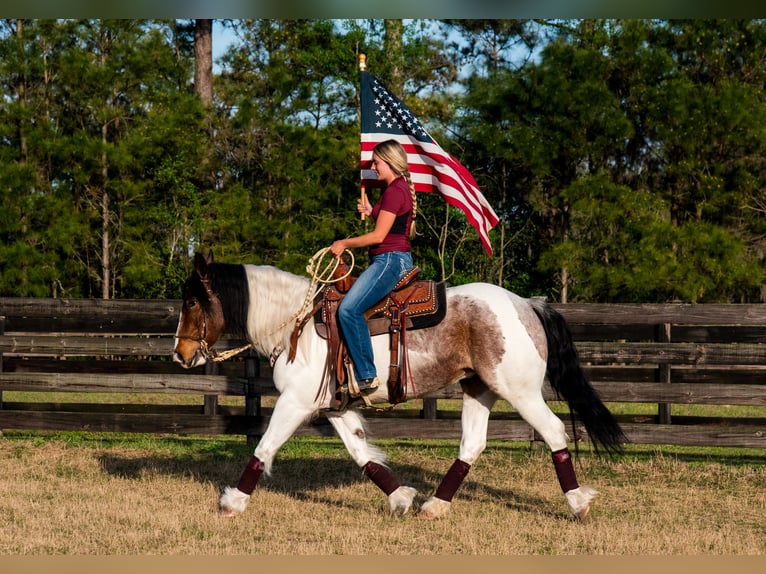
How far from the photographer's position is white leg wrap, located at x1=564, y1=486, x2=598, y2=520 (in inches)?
260

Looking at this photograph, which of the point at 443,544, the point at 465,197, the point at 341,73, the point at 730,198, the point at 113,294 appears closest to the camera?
the point at 443,544

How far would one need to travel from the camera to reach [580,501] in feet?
21.7

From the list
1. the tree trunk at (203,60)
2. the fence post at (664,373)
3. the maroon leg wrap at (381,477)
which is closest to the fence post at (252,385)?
the maroon leg wrap at (381,477)

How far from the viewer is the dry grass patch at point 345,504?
5906 mm

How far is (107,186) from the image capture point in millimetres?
23422

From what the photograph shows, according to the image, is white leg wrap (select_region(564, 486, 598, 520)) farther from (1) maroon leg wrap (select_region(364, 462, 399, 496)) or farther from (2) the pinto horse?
(1) maroon leg wrap (select_region(364, 462, 399, 496))

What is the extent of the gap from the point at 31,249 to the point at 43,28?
18.7ft

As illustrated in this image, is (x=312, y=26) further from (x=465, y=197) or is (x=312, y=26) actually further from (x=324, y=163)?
(x=465, y=197)

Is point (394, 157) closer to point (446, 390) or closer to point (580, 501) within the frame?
point (580, 501)

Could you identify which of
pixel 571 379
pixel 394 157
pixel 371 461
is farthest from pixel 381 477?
pixel 394 157

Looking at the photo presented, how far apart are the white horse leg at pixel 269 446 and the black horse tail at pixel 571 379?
1839 mm

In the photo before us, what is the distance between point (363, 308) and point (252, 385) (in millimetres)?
3368

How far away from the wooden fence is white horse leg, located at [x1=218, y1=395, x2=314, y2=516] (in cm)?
248

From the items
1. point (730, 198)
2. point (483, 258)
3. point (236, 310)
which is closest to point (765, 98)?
point (730, 198)
